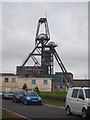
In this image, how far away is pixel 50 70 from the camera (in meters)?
113

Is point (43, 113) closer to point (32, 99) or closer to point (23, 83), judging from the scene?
point (32, 99)

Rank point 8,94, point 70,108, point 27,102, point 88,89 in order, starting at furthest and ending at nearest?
point 8,94
point 27,102
point 70,108
point 88,89

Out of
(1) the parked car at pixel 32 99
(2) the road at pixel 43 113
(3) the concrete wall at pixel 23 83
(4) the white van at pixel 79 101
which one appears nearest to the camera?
(4) the white van at pixel 79 101

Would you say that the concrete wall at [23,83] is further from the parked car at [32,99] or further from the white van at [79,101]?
the white van at [79,101]

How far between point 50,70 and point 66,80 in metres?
6.90

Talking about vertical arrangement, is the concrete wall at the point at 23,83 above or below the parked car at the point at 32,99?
above

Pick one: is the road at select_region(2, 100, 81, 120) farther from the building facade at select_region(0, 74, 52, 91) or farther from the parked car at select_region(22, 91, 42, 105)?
the building facade at select_region(0, 74, 52, 91)

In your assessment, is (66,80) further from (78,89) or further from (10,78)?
(78,89)

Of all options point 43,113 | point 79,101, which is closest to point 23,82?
point 43,113

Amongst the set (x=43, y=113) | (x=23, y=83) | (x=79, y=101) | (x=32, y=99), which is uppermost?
(x=23, y=83)

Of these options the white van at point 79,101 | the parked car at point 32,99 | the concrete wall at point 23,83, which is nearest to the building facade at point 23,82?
the concrete wall at point 23,83

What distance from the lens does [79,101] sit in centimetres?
→ 2116

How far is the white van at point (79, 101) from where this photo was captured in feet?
66.4

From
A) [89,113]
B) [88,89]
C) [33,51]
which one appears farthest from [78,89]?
[33,51]
